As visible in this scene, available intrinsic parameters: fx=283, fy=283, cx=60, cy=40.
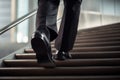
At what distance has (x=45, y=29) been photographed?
2.67 meters

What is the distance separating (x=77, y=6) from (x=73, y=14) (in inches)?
3.8

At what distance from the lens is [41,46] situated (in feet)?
8.31

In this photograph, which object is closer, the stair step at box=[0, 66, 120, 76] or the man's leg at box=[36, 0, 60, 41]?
the man's leg at box=[36, 0, 60, 41]

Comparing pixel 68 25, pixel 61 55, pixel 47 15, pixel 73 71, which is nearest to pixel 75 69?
pixel 73 71

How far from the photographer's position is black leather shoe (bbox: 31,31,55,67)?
99.3 inches

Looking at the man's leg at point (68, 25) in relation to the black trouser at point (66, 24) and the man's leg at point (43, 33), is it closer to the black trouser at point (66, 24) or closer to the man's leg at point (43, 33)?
the black trouser at point (66, 24)

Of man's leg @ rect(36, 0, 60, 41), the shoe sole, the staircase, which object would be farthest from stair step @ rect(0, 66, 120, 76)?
man's leg @ rect(36, 0, 60, 41)

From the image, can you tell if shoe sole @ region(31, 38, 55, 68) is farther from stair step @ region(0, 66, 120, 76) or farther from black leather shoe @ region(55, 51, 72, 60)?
black leather shoe @ region(55, 51, 72, 60)

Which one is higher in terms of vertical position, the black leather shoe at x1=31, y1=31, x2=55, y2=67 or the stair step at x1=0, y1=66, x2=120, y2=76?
the black leather shoe at x1=31, y1=31, x2=55, y2=67

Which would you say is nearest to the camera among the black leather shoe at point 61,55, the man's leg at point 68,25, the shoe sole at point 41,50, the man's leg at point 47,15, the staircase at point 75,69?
the shoe sole at point 41,50

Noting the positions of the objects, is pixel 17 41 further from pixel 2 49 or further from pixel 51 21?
pixel 51 21

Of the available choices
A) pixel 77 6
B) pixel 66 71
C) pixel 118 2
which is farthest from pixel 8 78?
pixel 118 2

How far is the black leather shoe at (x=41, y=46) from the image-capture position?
252 cm

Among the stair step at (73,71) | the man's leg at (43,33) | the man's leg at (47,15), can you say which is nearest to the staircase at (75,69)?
the stair step at (73,71)
